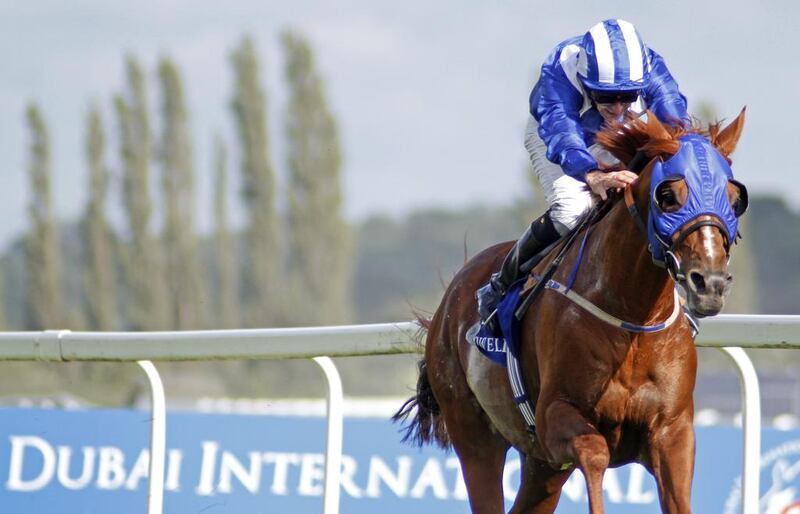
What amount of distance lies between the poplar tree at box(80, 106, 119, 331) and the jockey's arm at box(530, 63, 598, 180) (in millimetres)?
32359

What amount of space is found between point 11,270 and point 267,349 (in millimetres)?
60075

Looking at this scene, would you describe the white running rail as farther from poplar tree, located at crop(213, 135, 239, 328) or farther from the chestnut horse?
poplar tree, located at crop(213, 135, 239, 328)

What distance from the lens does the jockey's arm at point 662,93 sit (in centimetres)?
419

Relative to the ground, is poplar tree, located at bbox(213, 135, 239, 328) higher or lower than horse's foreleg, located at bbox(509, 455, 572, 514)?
lower

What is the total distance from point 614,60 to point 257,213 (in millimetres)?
33893

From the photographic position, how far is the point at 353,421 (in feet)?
18.5

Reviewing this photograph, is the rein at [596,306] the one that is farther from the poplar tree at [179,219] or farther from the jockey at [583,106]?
the poplar tree at [179,219]

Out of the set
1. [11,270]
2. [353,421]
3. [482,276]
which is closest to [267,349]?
[353,421]

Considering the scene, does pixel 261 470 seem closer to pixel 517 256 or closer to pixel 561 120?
pixel 517 256

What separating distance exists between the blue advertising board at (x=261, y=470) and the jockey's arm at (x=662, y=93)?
4.66 ft

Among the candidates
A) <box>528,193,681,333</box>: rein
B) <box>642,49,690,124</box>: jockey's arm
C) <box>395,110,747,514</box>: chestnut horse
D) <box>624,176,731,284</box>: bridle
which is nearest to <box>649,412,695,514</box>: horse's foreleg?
<box>395,110,747,514</box>: chestnut horse

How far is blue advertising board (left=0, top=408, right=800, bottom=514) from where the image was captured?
16.5ft

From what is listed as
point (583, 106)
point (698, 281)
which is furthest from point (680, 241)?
point (583, 106)

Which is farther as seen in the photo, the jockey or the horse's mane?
the jockey
